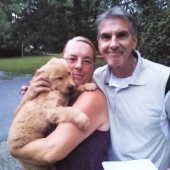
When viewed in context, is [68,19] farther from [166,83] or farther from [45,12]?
[166,83]

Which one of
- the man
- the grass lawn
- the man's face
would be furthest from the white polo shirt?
the grass lawn

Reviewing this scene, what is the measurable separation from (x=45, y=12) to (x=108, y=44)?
1274cm

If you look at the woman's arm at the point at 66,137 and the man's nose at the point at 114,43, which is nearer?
the woman's arm at the point at 66,137

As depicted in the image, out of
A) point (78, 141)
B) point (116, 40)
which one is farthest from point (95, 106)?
point (116, 40)

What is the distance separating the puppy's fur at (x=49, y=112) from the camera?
223cm

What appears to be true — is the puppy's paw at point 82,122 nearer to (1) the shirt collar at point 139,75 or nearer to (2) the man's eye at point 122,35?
(1) the shirt collar at point 139,75

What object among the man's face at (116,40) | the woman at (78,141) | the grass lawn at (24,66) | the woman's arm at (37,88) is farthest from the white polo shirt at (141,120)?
the grass lawn at (24,66)

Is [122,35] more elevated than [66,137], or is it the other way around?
[122,35]

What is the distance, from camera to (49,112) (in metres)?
2.33

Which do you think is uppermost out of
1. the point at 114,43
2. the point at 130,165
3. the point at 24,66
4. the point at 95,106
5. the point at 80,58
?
Answer: the point at 114,43

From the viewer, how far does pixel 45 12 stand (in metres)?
14.4

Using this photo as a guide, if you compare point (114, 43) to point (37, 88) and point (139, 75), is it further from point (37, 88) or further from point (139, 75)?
point (37, 88)

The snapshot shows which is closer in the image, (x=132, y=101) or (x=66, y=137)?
(x=66, y=137)

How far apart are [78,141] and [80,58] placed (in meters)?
0.83
